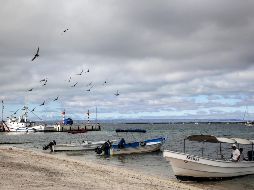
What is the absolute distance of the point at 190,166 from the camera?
24.3 m

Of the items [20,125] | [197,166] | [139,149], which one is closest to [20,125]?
[20,125]

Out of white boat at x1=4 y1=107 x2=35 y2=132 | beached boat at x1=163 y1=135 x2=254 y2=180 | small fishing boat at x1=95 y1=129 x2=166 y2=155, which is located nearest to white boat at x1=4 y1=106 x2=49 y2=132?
white boat at x1=4 y1=107 x2=35 y2=132

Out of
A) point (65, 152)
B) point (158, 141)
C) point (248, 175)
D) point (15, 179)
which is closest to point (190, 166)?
point (248, 175)

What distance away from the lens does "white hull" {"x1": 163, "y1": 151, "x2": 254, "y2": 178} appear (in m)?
24.1

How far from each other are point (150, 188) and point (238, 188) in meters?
8.55

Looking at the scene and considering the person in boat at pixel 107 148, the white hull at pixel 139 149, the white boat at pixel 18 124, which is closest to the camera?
the person in boat at pixel 107 148

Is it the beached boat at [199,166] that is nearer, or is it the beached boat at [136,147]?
the beached boat at [199,166]

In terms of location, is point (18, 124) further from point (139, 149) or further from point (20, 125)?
point (139, 149)

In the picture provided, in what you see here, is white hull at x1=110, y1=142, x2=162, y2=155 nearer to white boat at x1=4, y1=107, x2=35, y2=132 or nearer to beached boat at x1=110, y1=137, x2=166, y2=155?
beached boat at x1=110, y1=137, x2=166, y2=155

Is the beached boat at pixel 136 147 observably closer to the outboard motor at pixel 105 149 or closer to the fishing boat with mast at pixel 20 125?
the outboard motor at pixel 105 149

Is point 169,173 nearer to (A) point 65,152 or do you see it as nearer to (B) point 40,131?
(A) point 65,152

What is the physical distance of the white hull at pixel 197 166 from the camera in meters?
24.1

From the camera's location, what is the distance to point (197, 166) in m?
24.4

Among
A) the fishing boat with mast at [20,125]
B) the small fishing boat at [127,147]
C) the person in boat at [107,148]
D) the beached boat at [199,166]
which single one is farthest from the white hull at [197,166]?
the fishing boat with mast at [20,125]
